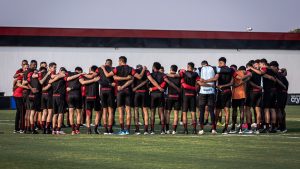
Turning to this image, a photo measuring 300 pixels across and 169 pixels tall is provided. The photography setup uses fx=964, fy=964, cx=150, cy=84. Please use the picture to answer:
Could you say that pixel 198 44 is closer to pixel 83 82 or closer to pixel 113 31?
pixel 113 31

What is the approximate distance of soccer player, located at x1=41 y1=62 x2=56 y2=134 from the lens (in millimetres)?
27891

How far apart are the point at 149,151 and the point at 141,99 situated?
277 inches

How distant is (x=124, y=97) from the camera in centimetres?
2766

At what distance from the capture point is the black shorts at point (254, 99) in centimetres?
2930

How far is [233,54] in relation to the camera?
64.7 meters

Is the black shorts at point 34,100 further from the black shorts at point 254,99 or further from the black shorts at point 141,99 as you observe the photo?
the black shorts at point 254,99

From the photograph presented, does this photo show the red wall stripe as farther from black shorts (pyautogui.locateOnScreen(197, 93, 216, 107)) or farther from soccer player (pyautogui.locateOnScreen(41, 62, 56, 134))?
black shorts (pyautogui.locateOnScreen(197, 93, 216, 107))

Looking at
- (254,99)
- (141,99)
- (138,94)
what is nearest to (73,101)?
(138,94)

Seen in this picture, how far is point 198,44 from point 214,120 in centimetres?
3654

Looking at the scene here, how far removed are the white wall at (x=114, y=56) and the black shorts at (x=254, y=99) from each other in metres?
32.8

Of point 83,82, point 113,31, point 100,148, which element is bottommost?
point 100,148

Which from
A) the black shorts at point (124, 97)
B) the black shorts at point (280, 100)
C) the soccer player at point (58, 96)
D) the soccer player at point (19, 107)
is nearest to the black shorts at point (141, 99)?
the black shorts at point (124, 97)

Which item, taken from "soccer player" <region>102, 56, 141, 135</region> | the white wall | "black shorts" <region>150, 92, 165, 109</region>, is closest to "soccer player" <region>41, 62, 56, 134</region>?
"soccer player" <region>102, 56, 141, 135</region>

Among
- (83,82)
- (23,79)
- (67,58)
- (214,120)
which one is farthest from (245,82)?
(67,58)
